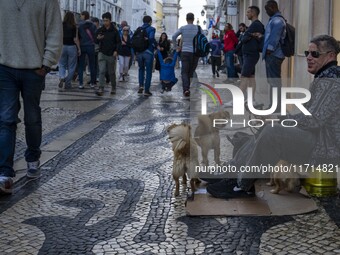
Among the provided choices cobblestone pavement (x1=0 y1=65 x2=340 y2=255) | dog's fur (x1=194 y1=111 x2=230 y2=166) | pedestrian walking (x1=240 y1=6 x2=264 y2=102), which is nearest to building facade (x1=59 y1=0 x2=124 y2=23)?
pedestrian walking (x1=240 y1=6 x2=264 y2=102)

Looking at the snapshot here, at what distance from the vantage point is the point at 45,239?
4453 millimetres

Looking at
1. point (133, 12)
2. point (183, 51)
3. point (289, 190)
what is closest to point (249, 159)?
point (289, 190)

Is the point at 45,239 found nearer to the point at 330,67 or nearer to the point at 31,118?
the point at 31,118

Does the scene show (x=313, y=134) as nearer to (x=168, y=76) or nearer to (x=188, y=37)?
(x=188, y=37)

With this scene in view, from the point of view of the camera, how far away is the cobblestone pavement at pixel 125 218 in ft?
14.1

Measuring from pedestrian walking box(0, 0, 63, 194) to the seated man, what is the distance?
176 centimetres

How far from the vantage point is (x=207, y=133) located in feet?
19.6

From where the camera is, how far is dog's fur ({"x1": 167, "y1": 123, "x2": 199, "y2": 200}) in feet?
17.7

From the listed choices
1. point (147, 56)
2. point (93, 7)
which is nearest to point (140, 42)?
point (147, 56)

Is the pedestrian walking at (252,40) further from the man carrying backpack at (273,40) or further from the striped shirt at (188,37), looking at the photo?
the striped shirt at (188,37)

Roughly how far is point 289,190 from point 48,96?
9854 mm

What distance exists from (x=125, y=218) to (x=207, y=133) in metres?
1.31

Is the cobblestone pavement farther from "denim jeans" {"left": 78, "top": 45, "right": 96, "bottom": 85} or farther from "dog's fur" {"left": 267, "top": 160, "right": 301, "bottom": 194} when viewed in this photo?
"denim jeans" {"left": 78, "top": 45, "right": 96, "bottom": 85}

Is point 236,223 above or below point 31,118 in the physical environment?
below
